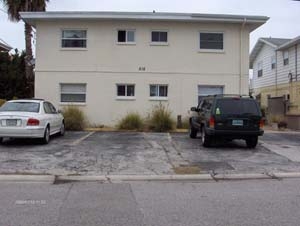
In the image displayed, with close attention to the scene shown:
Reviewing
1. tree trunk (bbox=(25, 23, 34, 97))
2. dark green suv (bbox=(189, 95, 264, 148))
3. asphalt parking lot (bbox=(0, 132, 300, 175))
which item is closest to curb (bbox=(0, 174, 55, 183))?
asphalt parking lot (bbox=(0, 132, 300, 175))

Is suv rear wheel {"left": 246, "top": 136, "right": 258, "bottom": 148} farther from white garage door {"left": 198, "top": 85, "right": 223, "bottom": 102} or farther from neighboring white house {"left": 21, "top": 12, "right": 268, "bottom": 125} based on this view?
white garage door {"left": 198, "top": 85, "right": 223, "bottom": 102}

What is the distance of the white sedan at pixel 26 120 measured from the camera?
1475cm

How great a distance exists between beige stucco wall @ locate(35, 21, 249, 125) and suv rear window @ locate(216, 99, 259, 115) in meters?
8.44

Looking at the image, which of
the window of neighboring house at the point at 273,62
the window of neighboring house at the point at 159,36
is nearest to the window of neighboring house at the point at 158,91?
the window of neighboring house at the point at 159,36

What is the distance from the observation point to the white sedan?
14750 mm

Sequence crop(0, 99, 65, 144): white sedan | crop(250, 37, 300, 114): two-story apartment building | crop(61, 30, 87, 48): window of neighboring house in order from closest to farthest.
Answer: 1. crop(0, 99, 65, 144): white sedan
2. crop(61, 30, 87, 48): window of neighboring house
3. crop(250, 37, 300, 114): two-story apartment building

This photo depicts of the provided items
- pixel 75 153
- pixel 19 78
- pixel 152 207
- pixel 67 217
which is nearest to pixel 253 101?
pixel 75 153

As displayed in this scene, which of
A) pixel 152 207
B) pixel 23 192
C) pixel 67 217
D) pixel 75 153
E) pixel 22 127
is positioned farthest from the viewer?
pixel 22 127

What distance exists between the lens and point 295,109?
28.0 m

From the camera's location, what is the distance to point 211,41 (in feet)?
78.3

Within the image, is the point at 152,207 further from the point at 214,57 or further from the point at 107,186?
the point at 214,57

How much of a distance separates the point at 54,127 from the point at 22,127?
248cm

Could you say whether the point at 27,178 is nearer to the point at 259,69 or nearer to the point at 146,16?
the point at 146,16

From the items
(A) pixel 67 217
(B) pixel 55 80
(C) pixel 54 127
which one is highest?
(B) pixel 55 80
